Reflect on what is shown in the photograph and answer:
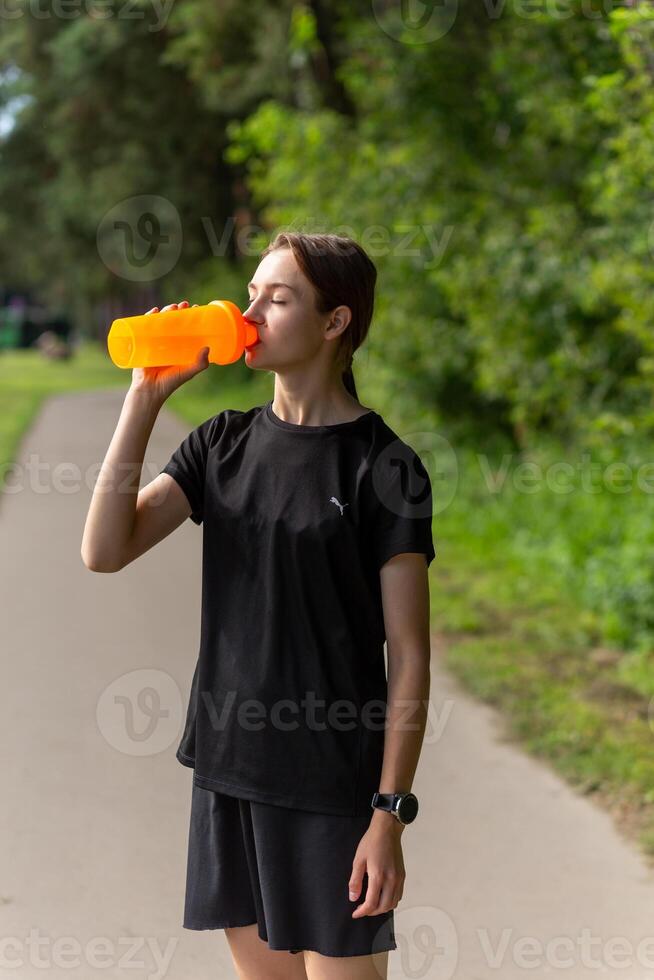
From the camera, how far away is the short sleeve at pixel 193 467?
2.38 metres

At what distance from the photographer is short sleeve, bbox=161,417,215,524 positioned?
7.79 ft

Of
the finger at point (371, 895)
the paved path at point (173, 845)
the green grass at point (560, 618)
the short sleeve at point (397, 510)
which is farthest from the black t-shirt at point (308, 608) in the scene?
the green grass at point (560, 618)

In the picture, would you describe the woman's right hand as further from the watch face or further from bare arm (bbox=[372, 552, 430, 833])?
the watch face

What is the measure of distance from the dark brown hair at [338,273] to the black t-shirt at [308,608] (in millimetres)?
176

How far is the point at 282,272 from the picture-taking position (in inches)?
88.3

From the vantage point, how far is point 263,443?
2.31 metres

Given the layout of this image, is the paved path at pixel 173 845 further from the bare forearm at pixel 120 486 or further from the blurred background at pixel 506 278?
the bare forearm at pixel 120 486

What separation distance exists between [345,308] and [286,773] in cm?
79

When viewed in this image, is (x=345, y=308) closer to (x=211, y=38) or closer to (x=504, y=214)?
(x=504, y=214)

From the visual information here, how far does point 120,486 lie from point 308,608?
1.22 ft

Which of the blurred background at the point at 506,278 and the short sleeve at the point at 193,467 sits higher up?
the blurred background at the point at 506,278

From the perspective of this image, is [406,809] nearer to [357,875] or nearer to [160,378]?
[357,875]

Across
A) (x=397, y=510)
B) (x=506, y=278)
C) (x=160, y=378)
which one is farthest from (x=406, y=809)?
(x=506, y=278)

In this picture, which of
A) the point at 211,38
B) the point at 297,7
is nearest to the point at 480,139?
the point at 297,7
